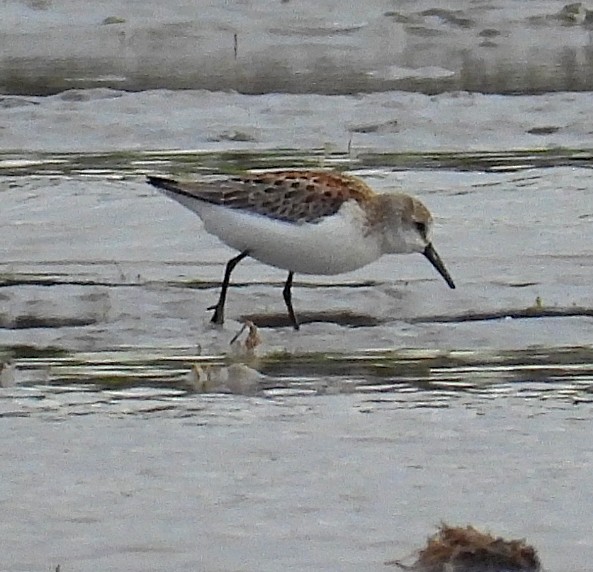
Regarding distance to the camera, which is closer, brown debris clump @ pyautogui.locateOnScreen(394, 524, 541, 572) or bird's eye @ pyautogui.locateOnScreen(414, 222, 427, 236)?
brown debris clump @ pyautogui.locateOnScreen(394, 524, 541, 572)

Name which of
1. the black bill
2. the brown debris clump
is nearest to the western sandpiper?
the black bill

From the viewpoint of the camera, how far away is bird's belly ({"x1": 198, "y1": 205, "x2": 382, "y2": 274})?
8.13 m

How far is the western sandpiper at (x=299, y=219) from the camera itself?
816 centimetres

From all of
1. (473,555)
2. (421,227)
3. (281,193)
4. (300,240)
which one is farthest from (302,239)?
(473,555)

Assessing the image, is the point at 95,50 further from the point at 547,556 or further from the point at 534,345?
the point at 547,556

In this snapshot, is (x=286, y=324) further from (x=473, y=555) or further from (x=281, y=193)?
(x=473, y=555)

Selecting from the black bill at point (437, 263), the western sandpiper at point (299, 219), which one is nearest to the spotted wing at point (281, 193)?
the western sandpiper at point (299, 219)

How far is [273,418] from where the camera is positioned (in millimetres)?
6461

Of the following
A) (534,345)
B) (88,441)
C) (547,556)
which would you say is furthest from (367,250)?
(547,556)

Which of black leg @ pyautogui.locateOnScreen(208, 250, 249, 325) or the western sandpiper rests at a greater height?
the western sandpiper

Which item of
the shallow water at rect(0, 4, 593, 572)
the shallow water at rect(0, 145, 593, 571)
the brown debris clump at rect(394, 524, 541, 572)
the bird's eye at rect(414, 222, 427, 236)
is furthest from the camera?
the bird's eye at rect(414, 222, 427, 236)

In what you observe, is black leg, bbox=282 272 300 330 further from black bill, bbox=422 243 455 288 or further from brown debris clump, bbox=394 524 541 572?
brown debris clump, bbox=394 524 541 572

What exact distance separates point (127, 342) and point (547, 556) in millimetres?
3020

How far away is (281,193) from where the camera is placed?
27.2 ft
